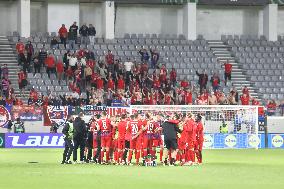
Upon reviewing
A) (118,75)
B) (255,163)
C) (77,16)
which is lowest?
(255,163)

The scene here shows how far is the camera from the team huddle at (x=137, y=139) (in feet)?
103

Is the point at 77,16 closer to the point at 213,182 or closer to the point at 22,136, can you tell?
the point at 22,136

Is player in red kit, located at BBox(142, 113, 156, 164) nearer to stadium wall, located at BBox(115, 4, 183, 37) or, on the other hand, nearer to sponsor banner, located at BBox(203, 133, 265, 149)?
sponsor banner, located at BBox(203, 133, 265, 149)

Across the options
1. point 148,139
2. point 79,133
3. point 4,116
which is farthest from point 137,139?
point 4,116

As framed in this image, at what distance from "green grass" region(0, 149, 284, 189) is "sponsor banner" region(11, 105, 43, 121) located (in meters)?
9.86

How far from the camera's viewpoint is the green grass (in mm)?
23000

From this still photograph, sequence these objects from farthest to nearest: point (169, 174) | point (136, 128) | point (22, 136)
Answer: point (22, 136), point (136, 128), point (169, 174)

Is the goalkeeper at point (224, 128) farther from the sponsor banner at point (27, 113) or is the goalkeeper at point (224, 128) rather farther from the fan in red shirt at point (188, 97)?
the sponsor banner at point (27, 113)

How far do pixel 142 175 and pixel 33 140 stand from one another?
66.7 ft

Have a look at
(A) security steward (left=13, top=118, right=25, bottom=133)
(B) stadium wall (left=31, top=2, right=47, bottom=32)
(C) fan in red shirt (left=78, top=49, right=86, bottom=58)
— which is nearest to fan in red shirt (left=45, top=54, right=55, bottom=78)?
(C) fan in red shirt (left=78, top=49, right=86, bottom=58)

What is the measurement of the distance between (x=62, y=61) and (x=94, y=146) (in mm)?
21682

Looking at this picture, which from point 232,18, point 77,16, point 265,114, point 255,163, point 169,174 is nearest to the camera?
point 169,174

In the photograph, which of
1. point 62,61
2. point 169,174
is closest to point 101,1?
point 62,61

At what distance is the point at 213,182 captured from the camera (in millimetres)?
24078
